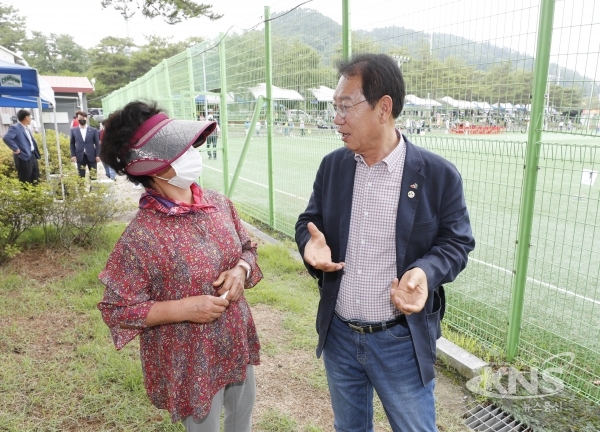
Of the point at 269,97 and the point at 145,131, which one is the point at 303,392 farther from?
the point at 269,97

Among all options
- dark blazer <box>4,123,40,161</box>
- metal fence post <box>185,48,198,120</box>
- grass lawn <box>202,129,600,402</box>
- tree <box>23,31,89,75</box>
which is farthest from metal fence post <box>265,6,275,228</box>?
tree <box>23,31,89,75</box>

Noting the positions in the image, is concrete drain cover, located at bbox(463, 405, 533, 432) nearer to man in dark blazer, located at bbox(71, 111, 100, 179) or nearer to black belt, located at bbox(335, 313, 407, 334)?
black belt, located at bbox(335, 313, 407, 334)

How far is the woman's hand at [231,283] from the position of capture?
5.87 ft

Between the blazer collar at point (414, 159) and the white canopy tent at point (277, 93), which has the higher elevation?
the white canopy tent at point (277, 93)

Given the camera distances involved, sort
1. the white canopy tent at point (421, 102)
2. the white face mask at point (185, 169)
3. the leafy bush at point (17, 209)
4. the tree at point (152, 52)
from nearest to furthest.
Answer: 1. the white face mask at point (185, 169)
2. the white canopy tent at point (421, 102)
3. the leafy bush at point (17, 209)
4. the tree at point (152, 52)

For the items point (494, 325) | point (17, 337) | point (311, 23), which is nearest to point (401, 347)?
point (494, 325)

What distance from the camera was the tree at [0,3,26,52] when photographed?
54312mm

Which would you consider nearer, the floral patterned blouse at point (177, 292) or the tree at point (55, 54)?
the floral patterned blouse at point (177, 292)

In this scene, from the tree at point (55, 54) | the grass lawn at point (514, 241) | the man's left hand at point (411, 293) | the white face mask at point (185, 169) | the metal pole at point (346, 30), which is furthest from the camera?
the tree at point (55, 54)

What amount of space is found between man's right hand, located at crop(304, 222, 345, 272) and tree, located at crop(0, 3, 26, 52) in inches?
2606

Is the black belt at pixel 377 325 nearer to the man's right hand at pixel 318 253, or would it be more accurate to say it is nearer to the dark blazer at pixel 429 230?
the dark blazer at pixel 429 230

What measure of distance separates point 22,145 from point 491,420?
10.1 m

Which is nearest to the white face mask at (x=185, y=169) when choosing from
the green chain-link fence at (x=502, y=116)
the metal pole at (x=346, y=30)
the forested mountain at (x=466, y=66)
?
the green chain-link fence at (x=502, y=116)

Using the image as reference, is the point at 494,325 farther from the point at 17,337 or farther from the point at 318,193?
the point at 17,337
